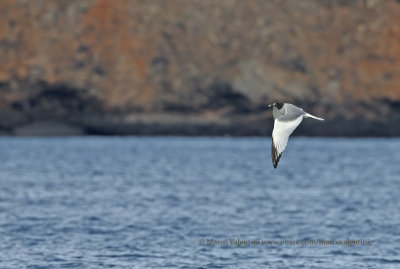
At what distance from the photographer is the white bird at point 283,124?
19.7 meters

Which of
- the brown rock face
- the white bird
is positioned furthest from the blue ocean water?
the brown rock face

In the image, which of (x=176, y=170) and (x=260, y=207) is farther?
(x=176, y=170)

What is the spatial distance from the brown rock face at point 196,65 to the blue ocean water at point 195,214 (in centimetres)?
4027

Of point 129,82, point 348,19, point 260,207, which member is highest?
point 348,19

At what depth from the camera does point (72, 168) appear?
211 ft

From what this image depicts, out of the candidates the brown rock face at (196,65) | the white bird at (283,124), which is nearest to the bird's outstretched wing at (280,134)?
the white bird at (283,124)

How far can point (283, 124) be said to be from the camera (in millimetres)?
20203

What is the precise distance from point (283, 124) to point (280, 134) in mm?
388

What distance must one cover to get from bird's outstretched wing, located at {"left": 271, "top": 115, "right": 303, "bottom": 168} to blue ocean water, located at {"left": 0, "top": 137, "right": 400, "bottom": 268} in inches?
227

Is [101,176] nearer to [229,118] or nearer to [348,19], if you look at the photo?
[229,118]

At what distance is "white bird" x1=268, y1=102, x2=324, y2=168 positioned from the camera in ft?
64.5

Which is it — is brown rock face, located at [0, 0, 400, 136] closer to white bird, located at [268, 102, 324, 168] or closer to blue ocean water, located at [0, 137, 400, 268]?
blue ocean water, located at [0, 137, 400, 268]

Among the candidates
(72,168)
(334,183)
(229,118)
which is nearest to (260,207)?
(334,183)

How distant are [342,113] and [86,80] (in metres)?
32.9
